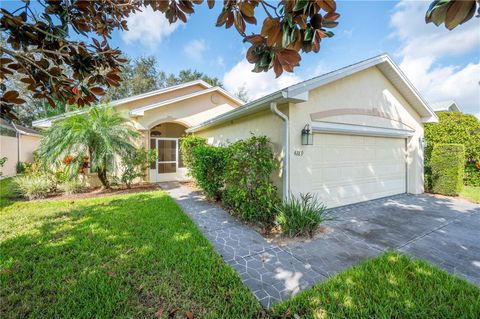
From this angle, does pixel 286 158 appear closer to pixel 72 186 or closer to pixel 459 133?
pixel 72 186

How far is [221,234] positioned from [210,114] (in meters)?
10.6

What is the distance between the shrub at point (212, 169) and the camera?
745 centimetres

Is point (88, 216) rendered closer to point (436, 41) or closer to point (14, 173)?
point (436, 41)

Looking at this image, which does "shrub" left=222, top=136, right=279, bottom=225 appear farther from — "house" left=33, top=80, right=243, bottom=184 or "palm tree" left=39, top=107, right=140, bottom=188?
"house" left=33, top=80, right=243, bottom=184

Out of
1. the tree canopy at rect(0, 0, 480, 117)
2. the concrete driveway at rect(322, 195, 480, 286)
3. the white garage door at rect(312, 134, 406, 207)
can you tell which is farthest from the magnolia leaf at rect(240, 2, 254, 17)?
the white garage door at rect(312, 134, 406, 207)

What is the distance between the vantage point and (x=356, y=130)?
289 inches

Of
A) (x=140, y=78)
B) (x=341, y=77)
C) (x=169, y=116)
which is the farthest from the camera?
(x=140, y=78)

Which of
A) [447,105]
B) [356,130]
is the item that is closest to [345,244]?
[356,130]

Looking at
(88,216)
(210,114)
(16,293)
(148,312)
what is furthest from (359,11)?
(210,114)

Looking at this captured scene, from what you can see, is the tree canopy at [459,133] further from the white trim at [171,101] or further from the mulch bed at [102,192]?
the mulch bed at [102,192]

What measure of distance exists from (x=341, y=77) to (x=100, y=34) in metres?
6.17

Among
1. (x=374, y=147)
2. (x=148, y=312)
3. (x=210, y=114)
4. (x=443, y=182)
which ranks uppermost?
(x=210, y=114)

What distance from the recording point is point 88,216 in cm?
624

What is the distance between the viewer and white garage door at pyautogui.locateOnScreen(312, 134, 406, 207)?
674 centimetres
